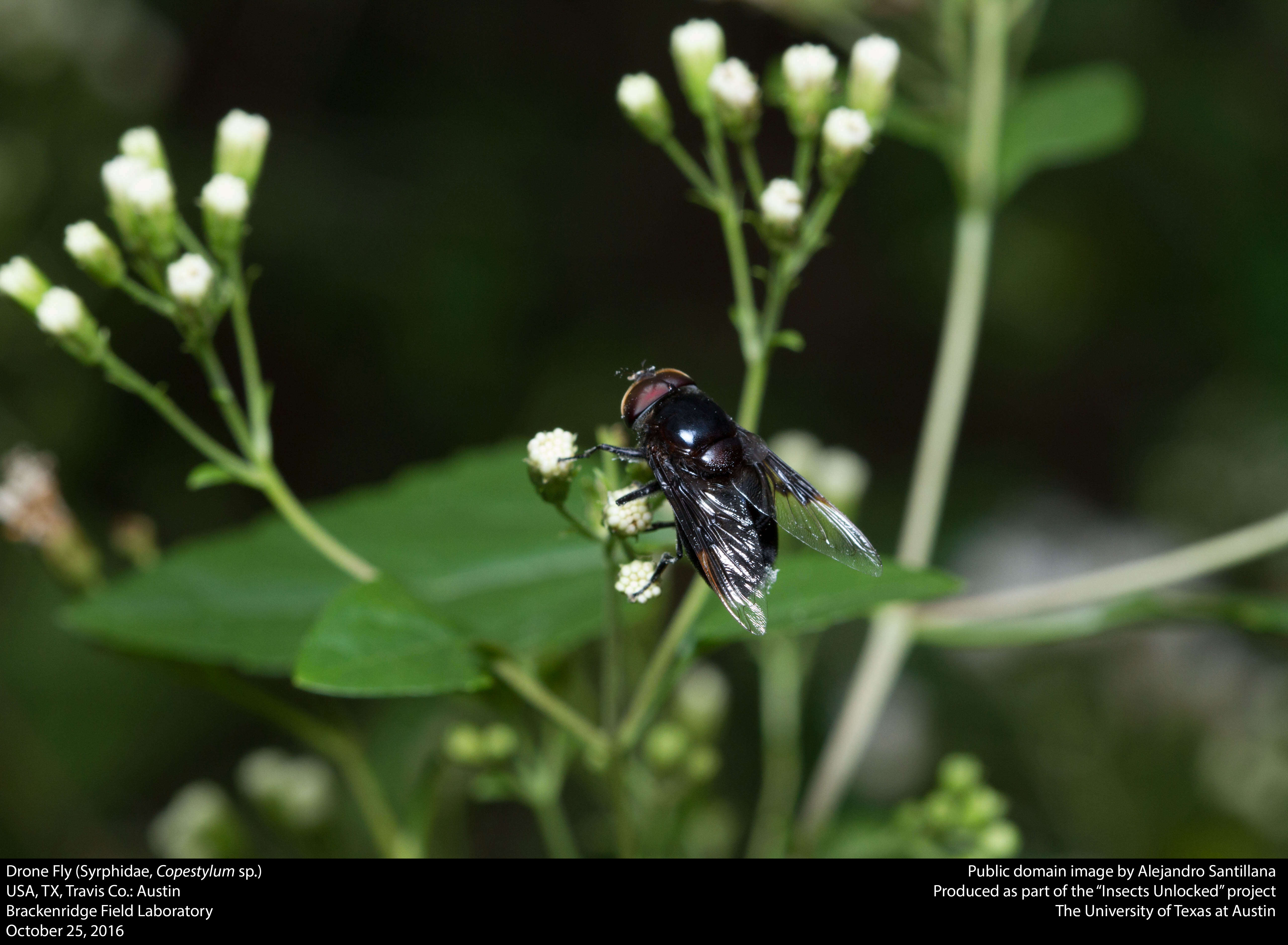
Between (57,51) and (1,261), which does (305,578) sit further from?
(57,51)

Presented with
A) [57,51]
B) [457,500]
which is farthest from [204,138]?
[457,500]

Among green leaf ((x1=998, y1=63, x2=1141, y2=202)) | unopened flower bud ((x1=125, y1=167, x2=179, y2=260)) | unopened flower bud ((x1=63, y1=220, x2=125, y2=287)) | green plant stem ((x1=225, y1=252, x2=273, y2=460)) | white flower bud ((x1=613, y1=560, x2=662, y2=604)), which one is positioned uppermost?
green leaf ((x1=998, y1=63, x2=1141, y2=202))

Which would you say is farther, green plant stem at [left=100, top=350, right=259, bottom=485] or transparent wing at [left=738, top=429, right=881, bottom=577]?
transparent wing at [left=738, top=429, right=881, bottom=577]

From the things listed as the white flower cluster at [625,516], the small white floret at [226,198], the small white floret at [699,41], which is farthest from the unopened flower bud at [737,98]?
the small white floret at [226,198]

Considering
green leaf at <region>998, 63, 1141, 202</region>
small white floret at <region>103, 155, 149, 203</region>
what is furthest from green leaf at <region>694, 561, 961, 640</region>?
green leaf at <region>998, 63, 1141, 202</region>

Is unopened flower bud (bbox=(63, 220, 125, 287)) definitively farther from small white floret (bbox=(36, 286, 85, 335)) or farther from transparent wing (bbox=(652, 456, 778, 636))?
transparent wing (bbox=(652, 456, 778, 636))

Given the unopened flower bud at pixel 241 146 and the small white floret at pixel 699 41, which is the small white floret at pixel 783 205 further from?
the unopened flower bud at pixel 241 146

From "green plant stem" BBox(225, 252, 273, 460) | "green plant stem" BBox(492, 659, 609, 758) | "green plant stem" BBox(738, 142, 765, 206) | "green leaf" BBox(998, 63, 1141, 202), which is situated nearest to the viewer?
"green plant stem" BBox(492, 659, 609, 758)
